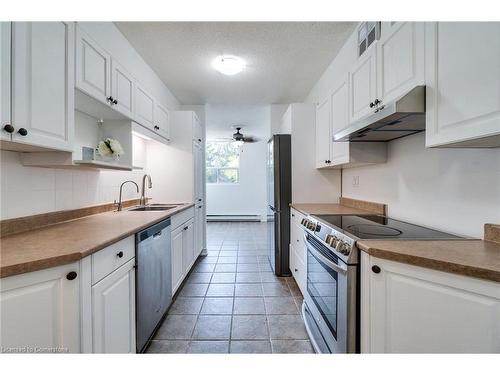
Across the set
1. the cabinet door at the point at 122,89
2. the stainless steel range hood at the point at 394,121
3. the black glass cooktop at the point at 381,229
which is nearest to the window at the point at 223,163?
the cabinet door at the point at 122,89

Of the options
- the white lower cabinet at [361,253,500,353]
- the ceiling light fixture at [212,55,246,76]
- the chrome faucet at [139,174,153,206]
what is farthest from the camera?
the chrome faucet at [139,174,153,206]

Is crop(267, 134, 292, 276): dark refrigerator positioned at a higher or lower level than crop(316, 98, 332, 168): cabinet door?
lower

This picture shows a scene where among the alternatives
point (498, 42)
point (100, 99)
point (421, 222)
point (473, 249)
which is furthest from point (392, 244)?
point (100, 99)

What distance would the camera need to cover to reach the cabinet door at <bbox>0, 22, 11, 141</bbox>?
99 centimetres

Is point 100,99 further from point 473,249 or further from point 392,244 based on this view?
point 473,249

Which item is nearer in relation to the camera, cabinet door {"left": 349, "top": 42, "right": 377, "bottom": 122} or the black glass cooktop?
the black glass cooktop

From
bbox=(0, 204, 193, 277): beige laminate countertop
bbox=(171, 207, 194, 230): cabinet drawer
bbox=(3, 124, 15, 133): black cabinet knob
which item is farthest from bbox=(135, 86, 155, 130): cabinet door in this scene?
bbox=(3, 124, 15, 133): black cabinet knob

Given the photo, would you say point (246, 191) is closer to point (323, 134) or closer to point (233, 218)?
point (233, 218)

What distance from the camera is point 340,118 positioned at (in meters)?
2.19

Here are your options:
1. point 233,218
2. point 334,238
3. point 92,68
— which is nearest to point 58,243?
point 92,68

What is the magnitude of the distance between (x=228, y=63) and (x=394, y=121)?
183 cm

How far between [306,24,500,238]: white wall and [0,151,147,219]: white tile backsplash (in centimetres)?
253

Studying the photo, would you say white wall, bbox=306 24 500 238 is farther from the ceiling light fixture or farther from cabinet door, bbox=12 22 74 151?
cabinet door, bbox=12 22 74 151
